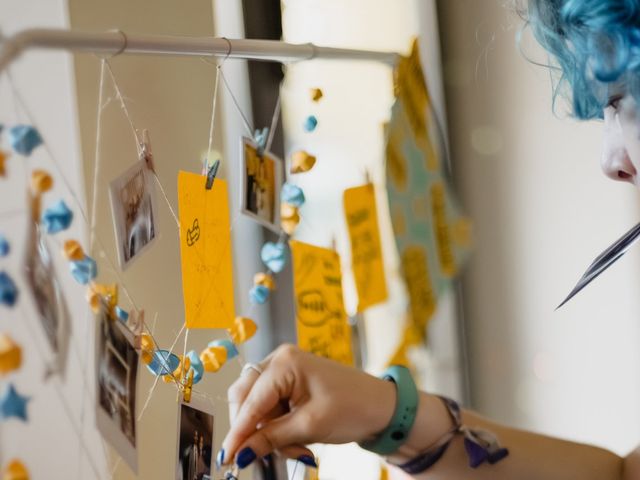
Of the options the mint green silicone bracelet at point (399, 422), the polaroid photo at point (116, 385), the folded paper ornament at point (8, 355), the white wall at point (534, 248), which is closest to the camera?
the folded paper ornament at point (8, 355)

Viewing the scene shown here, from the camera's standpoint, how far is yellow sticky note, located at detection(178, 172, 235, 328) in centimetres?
78

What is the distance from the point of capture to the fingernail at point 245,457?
2.30 feet

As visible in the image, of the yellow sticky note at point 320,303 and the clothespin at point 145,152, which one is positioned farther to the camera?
the yellow sticky note at point 320,303

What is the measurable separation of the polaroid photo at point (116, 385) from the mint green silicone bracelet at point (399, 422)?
0.28 metres

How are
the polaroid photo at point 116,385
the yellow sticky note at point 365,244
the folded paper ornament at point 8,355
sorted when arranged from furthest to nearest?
the yellow sticky note at point 365,244 → the polaroid photo at point 116,385 → the folded paper ornament at point 8,355

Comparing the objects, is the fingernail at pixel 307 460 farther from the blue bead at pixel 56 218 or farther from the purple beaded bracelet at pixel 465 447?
the blue bead at pixel 56 218

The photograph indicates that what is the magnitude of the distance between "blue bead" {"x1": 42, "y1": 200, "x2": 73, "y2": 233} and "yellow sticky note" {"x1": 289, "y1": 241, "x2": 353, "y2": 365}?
0.39m

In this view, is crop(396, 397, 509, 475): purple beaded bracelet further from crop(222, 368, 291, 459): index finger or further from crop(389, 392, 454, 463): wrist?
crop(222, 368, 291, 459): index finger

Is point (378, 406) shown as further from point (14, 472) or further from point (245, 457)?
point (14, 472)

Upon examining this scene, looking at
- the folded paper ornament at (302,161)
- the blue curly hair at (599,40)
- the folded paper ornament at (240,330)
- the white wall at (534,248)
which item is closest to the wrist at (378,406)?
the folded paper ornament at (240,330)

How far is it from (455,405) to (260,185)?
308 mm

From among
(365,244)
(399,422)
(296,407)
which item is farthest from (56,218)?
(365,244)

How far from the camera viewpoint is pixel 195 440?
2.48ft

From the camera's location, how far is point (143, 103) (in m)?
0.97
